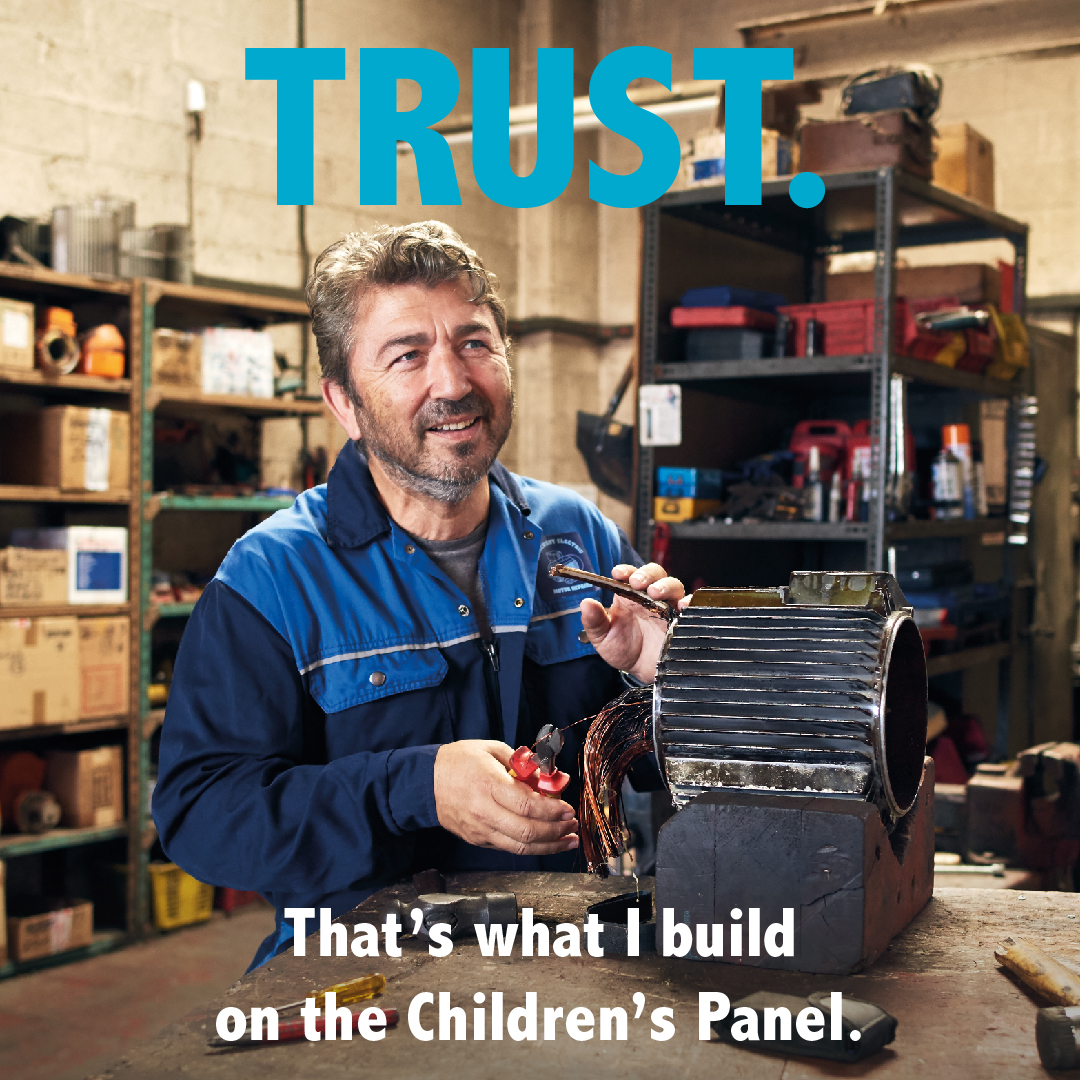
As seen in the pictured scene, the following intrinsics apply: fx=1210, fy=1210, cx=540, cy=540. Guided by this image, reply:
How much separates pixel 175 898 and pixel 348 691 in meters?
3.15

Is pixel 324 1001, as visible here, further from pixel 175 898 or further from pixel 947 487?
pixel 175 898

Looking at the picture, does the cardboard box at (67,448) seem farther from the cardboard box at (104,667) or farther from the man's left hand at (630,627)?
the man's left hand at (630,627)

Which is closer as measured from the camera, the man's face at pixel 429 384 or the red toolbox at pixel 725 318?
the man's face at pixel 429 384

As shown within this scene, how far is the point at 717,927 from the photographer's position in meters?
1.10

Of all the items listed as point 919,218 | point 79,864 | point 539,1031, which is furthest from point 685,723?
point 79,864

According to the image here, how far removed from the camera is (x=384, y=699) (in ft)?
4.95

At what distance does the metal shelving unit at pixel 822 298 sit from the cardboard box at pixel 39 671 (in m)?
1.87

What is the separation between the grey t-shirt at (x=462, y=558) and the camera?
1.70 metres

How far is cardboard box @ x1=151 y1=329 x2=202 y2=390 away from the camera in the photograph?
4.13 metres

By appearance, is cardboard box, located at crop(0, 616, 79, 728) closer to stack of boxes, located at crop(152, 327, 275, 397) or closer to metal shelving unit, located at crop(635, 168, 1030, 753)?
stack of boxes, located at crop(152, 327, 275, 397)

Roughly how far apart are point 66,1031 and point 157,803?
2.38 m

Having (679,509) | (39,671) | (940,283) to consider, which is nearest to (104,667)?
(39,671)

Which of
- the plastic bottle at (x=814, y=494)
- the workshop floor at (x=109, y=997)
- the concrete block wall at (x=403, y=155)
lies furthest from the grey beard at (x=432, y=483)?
the concrete block wall at (x=403, y=155)

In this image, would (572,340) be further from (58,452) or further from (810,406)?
(58,452)
